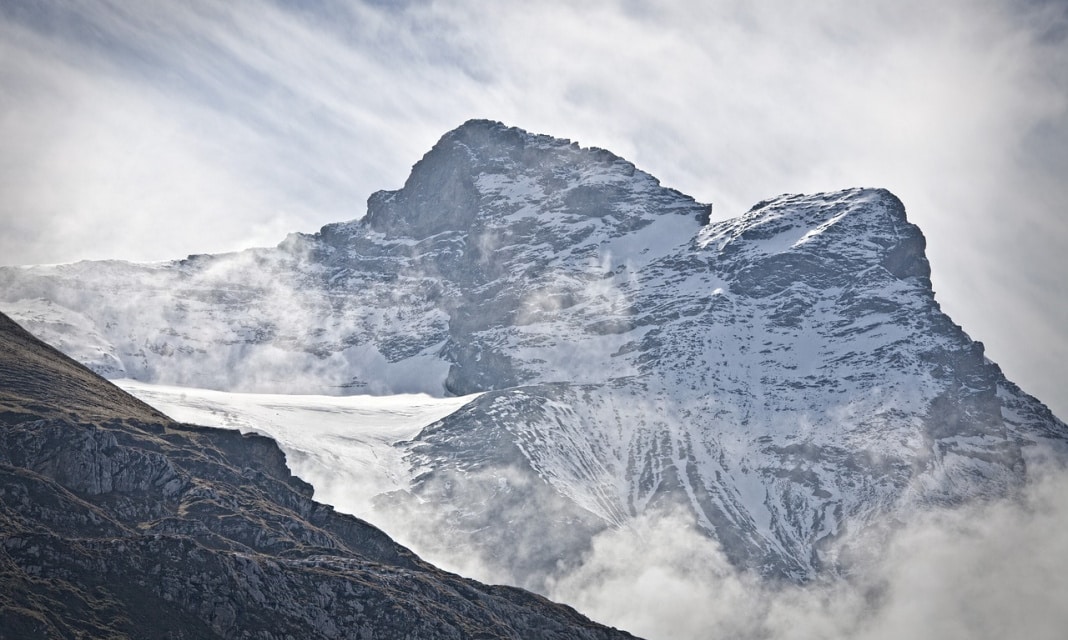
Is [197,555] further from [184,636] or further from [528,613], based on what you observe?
[528,613]

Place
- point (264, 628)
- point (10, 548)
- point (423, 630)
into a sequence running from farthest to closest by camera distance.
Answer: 1. point (423, 630)
2. point (264, 628)
3. point (10, 548)

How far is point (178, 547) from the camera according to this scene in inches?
4658

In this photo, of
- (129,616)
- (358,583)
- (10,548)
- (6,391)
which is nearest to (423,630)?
(358,583)

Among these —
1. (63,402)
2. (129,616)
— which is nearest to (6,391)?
(63,402)

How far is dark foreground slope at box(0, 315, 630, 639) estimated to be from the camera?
11038 cm

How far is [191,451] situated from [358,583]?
89.2 feet

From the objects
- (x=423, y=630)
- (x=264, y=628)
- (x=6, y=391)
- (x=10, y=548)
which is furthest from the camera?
(x=6, y=391)

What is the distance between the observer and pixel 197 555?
11838cm

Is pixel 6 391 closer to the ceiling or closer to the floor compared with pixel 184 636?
closer to the ceiling

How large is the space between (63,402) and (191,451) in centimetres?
1340

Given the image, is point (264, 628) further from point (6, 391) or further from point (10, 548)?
point (6, 391)

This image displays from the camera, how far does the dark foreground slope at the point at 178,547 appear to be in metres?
110

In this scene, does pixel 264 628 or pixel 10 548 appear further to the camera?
pixel 264 628

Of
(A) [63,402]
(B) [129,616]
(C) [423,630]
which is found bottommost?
(B) [129,616]
